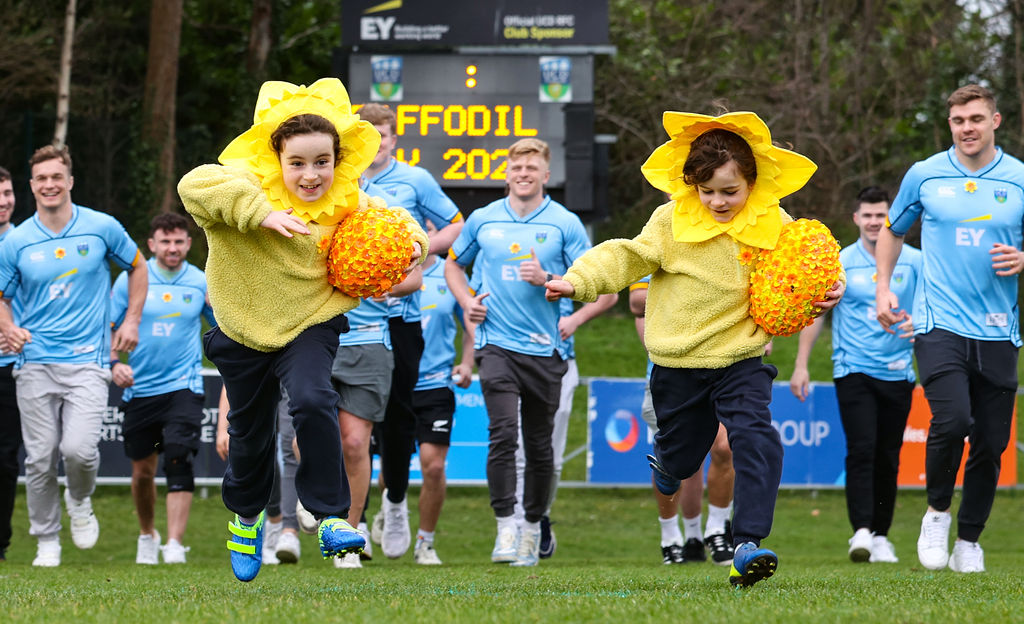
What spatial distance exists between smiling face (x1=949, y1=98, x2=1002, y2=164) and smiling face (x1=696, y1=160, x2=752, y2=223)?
7.70ft

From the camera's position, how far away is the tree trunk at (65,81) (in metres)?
24.1

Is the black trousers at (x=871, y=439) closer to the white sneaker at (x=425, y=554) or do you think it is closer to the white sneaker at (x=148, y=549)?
the white sneaker at (x=425, y=554)

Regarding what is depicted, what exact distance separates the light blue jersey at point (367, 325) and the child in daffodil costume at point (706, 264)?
117 inches

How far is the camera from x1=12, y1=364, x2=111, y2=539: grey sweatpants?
9.38 m

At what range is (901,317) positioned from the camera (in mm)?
8523

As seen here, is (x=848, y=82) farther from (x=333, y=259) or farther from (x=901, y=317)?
(x=333, y=259)

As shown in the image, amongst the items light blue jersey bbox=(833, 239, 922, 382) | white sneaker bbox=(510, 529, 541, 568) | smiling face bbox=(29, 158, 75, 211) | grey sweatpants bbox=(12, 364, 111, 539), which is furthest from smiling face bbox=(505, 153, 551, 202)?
grey sweatpants bbox=(12, 364, 111, 539)

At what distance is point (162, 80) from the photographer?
25.1 metres

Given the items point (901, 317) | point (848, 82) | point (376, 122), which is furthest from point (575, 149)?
point (848, 82)

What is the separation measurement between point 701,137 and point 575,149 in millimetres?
7726

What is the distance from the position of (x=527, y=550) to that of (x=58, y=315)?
3447 millimetres

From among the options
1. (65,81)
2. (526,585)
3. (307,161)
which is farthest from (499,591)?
(65,81)

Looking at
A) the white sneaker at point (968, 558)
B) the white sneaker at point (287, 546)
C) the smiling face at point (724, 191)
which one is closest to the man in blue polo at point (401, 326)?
the white sneaker at point (287, 546)

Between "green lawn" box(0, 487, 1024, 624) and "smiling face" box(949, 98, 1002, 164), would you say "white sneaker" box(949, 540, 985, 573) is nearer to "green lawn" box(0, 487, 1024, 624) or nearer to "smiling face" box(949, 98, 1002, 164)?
"green lawn" box(0, 487, 1024, 624)
